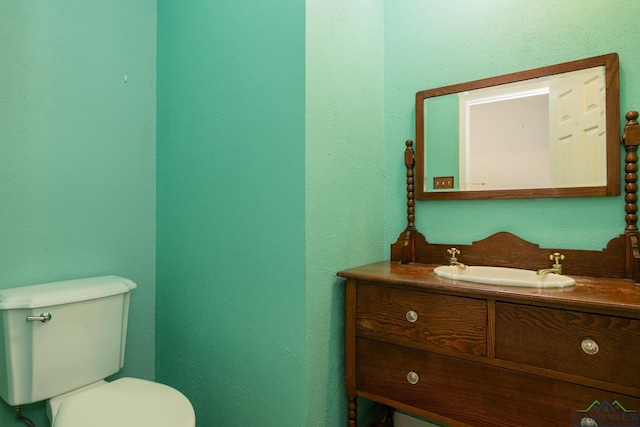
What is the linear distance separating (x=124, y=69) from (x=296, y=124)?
0.95m

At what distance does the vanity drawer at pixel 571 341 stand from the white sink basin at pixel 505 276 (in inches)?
3.6

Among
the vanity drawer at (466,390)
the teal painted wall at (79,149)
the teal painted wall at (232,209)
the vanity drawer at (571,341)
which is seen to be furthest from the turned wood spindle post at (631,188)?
the teal painted wall at (79,149)

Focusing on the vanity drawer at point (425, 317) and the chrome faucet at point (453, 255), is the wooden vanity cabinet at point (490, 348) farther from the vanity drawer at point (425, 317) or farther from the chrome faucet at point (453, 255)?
the chrome faucet at point (453, 255)

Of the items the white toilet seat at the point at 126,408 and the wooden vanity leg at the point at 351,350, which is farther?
the wooden vanity leg at the point at 351,350

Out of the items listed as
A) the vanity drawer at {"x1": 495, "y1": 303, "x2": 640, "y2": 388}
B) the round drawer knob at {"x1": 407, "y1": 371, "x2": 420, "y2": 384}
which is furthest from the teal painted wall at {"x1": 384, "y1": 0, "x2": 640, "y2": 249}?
the round drawer knob at {"x1": 407, "y1": 371, "x2": 420, "y2": 384}

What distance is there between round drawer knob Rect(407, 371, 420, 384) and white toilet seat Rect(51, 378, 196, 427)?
706 millimetres

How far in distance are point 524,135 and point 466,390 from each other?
38.8 inches

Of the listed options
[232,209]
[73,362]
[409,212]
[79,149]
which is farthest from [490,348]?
[79,149]

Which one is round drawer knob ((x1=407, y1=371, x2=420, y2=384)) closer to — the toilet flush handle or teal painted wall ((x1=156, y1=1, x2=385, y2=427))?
teal painted wall ((x1=156, y1=1, x2=385, y2=427))

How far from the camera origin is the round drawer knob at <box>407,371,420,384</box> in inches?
45.2

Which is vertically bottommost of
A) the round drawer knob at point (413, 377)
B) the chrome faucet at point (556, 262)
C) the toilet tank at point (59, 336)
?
the round drawer knob at point (413, 377)

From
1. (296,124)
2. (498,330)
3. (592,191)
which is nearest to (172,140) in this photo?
(296,124)

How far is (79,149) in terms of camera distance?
54.4 inches

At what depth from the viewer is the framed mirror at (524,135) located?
1.21 meters
